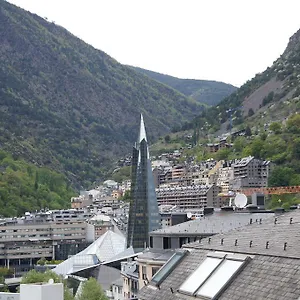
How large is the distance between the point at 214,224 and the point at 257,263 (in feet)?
74.7

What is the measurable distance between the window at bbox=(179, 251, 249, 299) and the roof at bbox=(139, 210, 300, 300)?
89mm

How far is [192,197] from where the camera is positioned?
181875mm

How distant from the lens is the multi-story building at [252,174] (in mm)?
176913

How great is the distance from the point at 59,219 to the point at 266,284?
137m

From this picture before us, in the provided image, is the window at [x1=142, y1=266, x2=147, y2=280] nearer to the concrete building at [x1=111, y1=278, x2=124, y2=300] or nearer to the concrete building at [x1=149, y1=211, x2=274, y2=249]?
the concrete building at [x1=149, y1=211, x2=274, y2=249]

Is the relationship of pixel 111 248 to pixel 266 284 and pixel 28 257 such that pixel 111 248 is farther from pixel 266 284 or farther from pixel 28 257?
pixel 266 284

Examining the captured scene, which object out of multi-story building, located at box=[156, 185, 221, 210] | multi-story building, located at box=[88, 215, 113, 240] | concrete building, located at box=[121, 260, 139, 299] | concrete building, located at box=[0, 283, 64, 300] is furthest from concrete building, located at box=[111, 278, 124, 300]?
multi-story building, located at box=[156, 185, 221, 210]

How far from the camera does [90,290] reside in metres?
52.9

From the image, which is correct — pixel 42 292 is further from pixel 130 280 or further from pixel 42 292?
pixel 130 280

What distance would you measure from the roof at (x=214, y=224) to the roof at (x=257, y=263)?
1732 centimetres

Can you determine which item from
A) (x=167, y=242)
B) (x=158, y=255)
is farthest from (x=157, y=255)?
(x=167, y=242)

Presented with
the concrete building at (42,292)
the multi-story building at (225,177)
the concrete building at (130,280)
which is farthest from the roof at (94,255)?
the multi-story building at (225,177)

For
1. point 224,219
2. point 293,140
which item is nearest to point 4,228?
point 293,140

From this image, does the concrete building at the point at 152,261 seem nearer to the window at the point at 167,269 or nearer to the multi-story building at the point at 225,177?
the window at the point at 167,269
